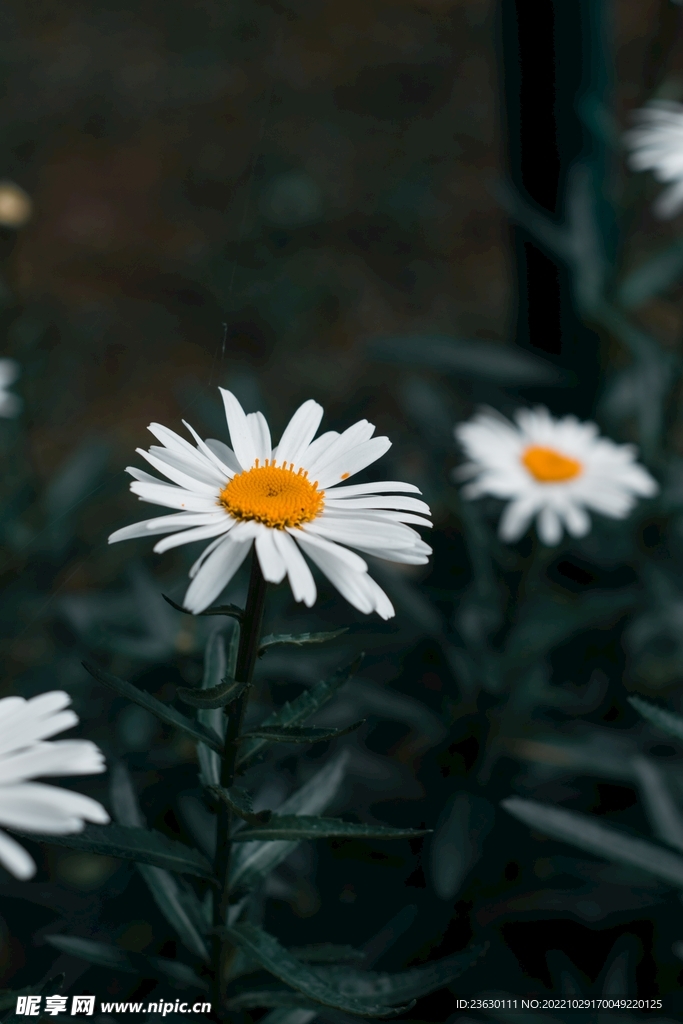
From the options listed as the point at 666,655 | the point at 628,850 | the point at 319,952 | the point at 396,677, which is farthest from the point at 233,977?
the point at 666,655

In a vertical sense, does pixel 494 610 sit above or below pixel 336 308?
below

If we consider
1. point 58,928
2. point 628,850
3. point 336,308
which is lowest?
point 58,928

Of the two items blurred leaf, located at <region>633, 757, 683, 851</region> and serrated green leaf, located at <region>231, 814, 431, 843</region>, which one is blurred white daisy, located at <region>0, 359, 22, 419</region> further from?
blurred leaf, located at <region>633, 757, 683, 851</region>

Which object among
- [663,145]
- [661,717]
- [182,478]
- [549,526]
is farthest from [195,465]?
[663,145]

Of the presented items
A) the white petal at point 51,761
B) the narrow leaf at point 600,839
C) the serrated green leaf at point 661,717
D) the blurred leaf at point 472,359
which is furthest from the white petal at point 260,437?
the blurred leaf at point 472,359

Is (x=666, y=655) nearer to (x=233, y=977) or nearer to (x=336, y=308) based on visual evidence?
(x=233, y=977)

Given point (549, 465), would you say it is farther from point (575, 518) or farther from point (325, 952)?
point (325, 952)
